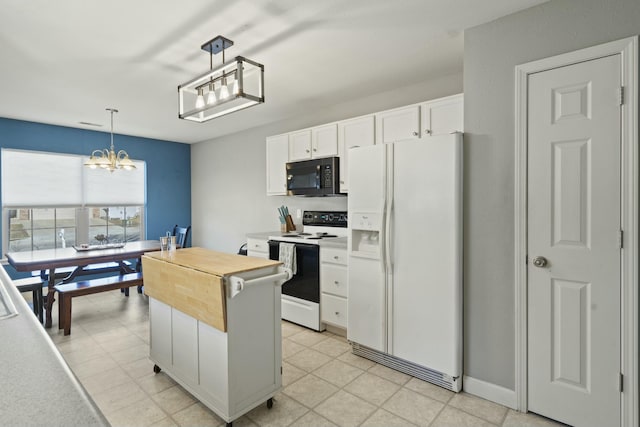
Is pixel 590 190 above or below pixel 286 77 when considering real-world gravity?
below

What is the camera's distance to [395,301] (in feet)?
8.54

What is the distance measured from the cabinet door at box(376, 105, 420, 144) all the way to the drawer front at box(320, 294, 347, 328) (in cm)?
161

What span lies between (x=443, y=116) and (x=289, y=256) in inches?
79.4

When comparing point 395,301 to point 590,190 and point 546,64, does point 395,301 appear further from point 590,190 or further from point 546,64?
point 546,64

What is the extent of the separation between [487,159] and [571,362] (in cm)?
132

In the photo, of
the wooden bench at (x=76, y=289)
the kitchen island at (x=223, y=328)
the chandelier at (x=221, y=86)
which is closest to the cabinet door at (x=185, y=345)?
the kitchen island at (x=223, y=328)

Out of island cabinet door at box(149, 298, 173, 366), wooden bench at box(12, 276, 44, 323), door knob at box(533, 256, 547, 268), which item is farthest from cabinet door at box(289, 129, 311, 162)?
wooden bench at box(12, 276, 44, 323)

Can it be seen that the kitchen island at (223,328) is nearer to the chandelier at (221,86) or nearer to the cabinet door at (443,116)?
the chandelier at (221,86)

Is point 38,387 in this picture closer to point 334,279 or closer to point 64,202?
point 334,279

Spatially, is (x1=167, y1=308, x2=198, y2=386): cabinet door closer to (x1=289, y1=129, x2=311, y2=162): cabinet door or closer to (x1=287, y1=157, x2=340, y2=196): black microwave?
(x1=287, y1=157, x2=340, y2=196): black microwave

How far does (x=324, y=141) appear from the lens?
381 centimetres

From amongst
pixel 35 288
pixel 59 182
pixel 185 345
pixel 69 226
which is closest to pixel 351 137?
pixel 185 345

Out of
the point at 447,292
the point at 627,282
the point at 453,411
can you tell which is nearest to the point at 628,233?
the point at 627,282

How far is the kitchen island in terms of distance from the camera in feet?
6.20
